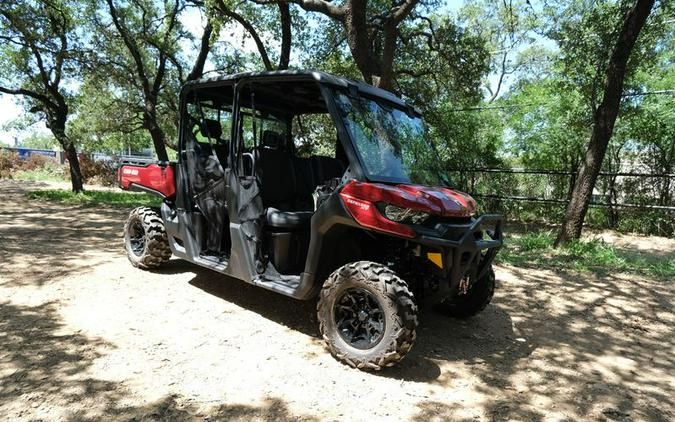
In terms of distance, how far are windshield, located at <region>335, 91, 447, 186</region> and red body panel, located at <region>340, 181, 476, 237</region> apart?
227 millimetres

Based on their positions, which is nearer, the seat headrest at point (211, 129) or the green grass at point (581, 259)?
the seat headrest at point (211, 129)

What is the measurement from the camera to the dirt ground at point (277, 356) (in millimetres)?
2805

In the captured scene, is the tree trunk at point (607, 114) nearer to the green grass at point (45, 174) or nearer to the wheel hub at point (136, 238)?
the wheel hub at point (136, 238)

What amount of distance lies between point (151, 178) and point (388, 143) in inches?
123

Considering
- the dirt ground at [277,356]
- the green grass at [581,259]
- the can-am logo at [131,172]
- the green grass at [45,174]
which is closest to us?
the dirt ground at [277,356]

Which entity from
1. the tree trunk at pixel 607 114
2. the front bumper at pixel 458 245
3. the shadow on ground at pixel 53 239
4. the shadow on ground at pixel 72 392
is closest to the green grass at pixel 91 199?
the shadow on ground at pixel 53 239

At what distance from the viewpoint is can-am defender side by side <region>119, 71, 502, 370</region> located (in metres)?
3.21

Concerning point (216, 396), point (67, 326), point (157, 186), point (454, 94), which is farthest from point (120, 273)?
point (454, 94)

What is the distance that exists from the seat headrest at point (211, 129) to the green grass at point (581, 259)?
4.78 meters

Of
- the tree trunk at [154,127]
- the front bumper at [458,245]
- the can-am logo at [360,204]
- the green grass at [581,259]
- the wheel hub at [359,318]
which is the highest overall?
the tree trunk at [154,127]

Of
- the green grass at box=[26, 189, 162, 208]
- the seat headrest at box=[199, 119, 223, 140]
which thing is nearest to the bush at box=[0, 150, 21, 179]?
the green grass at box=[26, 189, 162, 208]

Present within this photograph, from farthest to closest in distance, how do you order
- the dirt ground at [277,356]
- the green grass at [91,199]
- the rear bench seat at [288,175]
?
1. the green grass at [91,199]
2. the rear bench seat at [288,175]
3. the dirt ground at [277,356]

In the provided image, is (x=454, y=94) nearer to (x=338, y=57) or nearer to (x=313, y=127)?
(x=338, y=57)

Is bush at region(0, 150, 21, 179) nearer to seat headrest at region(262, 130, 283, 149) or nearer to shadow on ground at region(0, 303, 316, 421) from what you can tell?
seat headrest at region(262, 130, 283, 149)
